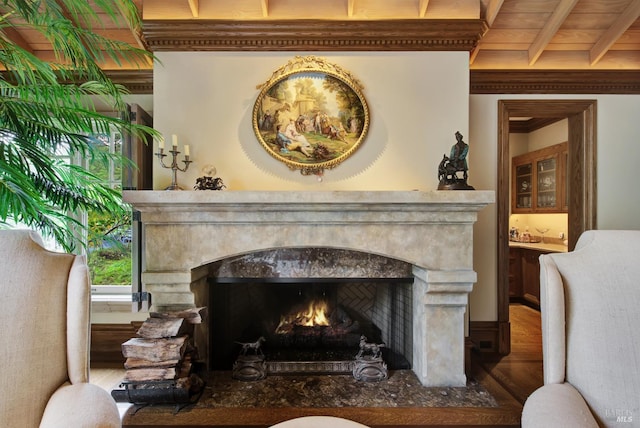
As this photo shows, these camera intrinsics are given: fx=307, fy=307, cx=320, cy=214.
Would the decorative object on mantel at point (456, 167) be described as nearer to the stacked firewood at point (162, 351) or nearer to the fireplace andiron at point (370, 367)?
the fireplace andiron at point (370, 367)

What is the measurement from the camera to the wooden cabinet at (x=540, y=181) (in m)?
4.04

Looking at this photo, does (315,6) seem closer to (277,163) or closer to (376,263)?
(277,163)

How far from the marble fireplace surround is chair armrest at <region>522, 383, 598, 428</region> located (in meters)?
1.05

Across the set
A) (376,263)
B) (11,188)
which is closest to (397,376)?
(376,263)

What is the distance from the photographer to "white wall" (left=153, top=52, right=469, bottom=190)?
2.31 meters

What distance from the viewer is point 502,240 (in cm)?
277

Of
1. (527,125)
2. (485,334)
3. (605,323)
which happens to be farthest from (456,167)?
(527,125)

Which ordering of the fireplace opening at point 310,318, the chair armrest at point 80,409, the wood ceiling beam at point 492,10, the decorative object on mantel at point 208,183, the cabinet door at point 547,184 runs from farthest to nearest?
1. the cabinet door at point 547,184
2. the fireplace opening at point 310,318
3. the wood ceiling beam at point 492,10
4. the decorative object on mantel at point 208,183
5. the chair armrest at point 80,409

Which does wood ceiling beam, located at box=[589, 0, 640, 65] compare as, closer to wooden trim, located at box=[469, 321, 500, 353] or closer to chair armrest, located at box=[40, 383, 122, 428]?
wooden trim, located at box=[469, 321, 500, 353]

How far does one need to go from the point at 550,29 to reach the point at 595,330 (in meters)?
2.49

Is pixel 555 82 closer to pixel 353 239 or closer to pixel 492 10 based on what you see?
pixel 492 10

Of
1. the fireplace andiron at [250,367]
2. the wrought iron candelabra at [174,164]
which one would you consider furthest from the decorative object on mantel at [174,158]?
the fireplace andiron at [250,367]

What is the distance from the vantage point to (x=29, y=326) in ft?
3.59

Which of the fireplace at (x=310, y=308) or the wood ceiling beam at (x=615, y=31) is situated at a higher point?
the wood ceiling beam at (x=615, y=31)
